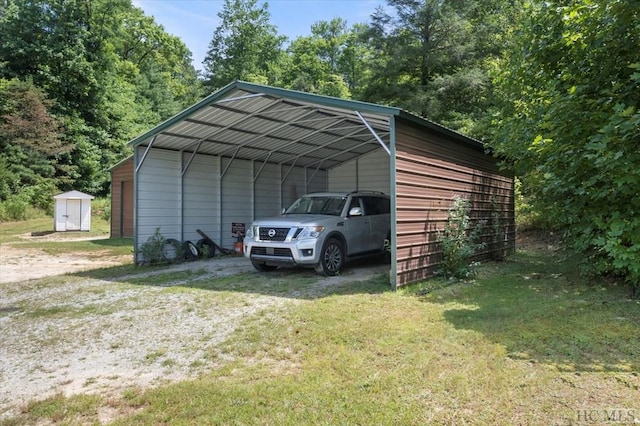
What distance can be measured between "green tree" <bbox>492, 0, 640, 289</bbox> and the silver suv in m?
3.32

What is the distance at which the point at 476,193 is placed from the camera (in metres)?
9.06

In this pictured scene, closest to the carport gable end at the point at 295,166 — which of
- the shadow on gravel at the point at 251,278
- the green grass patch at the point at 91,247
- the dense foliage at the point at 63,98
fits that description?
the shadow on gravel at the point at 251,278

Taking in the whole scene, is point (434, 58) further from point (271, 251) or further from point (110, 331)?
point (110, 331)

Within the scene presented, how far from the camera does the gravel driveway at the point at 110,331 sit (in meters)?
3.48

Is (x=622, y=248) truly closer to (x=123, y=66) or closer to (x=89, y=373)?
(x=89, y=373)

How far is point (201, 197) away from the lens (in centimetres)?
1151

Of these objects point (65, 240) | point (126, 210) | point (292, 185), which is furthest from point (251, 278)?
point (65, 240)

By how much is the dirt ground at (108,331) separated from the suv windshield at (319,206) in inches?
55.9

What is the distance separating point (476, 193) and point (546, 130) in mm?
2871

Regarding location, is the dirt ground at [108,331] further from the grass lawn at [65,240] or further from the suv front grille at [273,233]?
the grass lawn at [65,240]

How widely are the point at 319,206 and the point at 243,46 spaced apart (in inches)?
1272

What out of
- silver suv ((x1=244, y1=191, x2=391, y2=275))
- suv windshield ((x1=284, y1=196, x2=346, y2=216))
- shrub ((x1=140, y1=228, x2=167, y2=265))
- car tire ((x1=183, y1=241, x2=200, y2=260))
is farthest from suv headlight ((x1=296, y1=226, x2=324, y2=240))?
car tire ((x1=183, y1=241, x2=200, y2=260))

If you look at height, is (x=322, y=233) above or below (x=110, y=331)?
above

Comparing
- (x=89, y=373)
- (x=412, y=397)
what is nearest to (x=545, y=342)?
(x=412, y=397)
